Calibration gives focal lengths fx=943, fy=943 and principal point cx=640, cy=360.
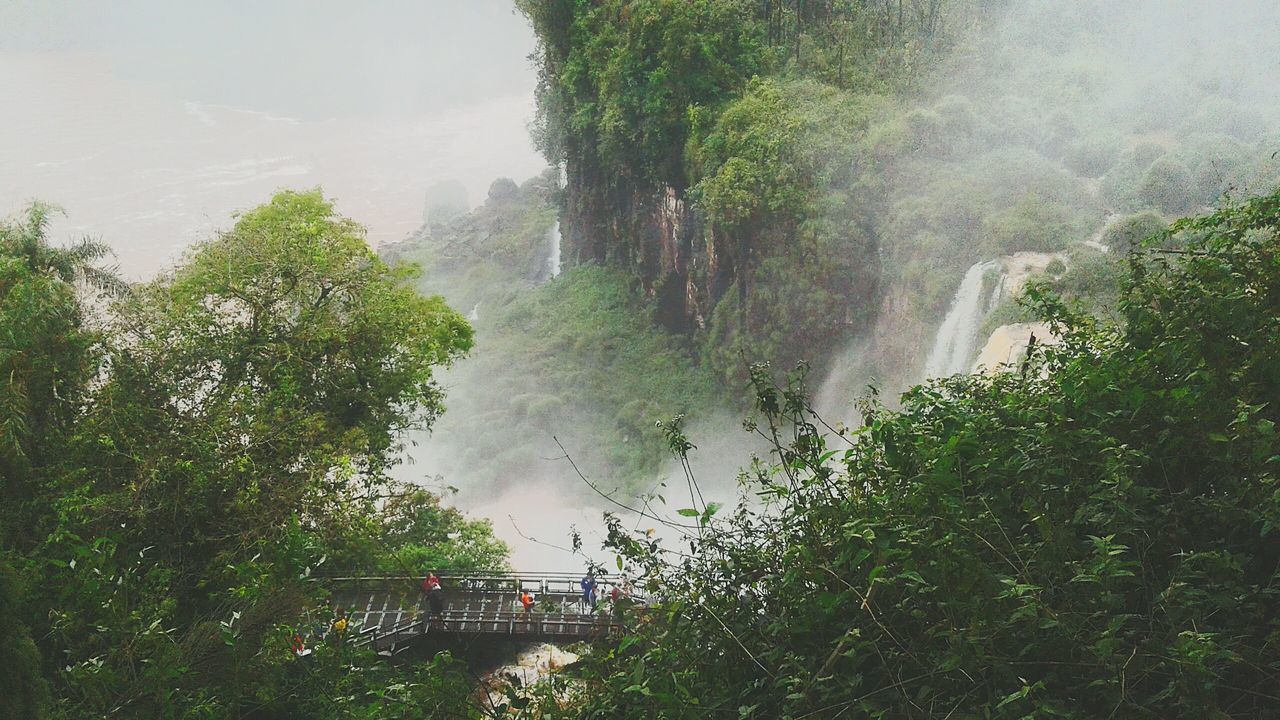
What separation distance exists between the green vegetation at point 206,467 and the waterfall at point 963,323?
882 cm

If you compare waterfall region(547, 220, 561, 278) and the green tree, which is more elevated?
waterfall region(547, 220, 561, 278)

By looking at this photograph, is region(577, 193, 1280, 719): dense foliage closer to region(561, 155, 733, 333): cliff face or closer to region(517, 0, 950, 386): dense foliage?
region(517, 0, 950, 386): dense foliage

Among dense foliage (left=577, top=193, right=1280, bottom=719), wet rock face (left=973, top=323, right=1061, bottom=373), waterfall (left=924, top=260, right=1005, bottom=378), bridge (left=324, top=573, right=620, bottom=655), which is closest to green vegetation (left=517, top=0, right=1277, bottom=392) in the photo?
waterfall (left=924, top=260, right=1005, bottom=378)

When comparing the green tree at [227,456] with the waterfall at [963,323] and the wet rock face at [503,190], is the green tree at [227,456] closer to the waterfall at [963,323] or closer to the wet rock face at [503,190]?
the waterfall at [963,323]

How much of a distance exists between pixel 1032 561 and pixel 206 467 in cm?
736

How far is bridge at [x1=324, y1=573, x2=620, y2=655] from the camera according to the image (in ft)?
38.7

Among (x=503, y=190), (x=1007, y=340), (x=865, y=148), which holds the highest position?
(x=503, y=190)

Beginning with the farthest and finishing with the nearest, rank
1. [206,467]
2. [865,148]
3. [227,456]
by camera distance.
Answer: [865,148]
[227,456]
[206,467]

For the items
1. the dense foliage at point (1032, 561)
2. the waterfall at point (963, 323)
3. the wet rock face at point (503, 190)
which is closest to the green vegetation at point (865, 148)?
the waterfall at point (963, 323)

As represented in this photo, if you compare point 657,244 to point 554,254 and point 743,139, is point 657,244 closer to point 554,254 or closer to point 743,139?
→ point 743,139

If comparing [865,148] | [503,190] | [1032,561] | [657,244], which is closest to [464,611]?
[1032,561]

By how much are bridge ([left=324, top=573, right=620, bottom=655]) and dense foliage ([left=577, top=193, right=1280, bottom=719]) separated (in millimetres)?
7578

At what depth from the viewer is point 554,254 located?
36.0 meters

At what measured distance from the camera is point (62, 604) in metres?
6.33
